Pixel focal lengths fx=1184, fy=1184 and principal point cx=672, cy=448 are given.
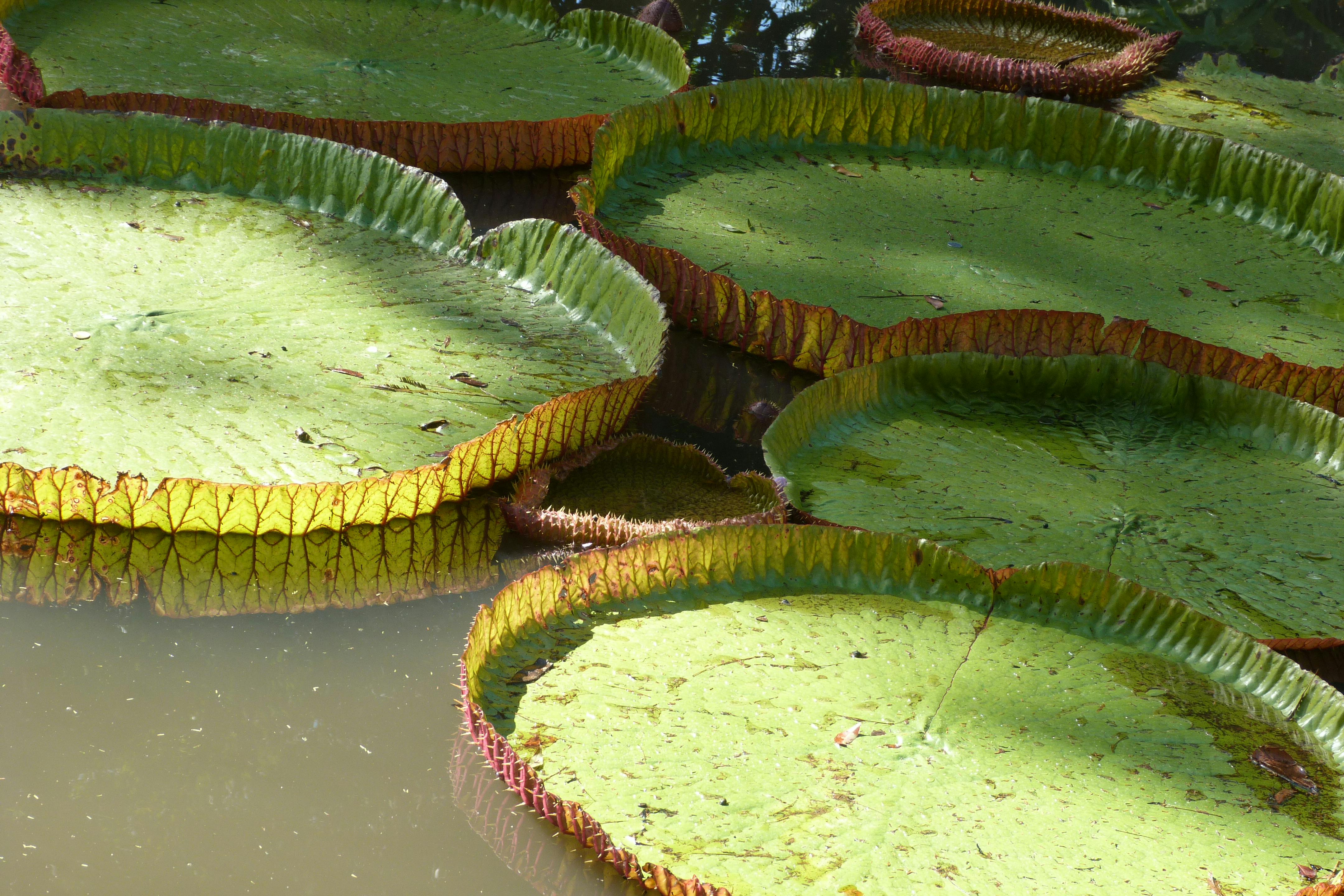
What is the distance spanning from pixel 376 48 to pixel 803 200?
1647mm

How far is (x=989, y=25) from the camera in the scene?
5004mm

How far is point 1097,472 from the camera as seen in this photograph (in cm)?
225

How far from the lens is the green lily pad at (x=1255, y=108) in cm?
390

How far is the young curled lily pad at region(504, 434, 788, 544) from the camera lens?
6.31 ft

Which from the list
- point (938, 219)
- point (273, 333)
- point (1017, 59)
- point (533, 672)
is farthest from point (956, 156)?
point (533, 672)

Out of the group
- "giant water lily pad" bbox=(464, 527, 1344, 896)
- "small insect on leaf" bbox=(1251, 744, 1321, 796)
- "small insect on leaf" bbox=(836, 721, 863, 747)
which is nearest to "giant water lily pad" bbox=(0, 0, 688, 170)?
"giant water lily pad" bbox=(464, 527, 1344, 896)

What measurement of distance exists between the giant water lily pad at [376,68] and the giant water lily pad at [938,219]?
0.44 meters

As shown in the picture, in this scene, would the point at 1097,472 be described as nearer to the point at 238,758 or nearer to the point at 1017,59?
the point at 238,758

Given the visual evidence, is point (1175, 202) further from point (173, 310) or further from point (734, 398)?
point (173, 310)

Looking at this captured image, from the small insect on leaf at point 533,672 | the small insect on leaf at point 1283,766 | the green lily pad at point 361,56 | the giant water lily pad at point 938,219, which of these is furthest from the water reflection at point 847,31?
the small insect on leaf at point 1283,766

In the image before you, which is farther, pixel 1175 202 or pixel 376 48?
pixel 376 48

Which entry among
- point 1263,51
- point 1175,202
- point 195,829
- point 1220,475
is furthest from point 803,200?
point 1263,51

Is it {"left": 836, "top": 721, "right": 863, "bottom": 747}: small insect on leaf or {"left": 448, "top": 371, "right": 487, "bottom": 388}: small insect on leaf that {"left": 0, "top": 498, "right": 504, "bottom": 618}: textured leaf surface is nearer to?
{"left": 448, "top": 371, "right": 487, "bottom": 388}: small insect on leaf

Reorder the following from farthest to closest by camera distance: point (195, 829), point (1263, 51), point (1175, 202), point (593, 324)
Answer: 1. point (1263, 51)
2. point (1175, 202)
3. point (593, 324)
4. point (195, 829)
